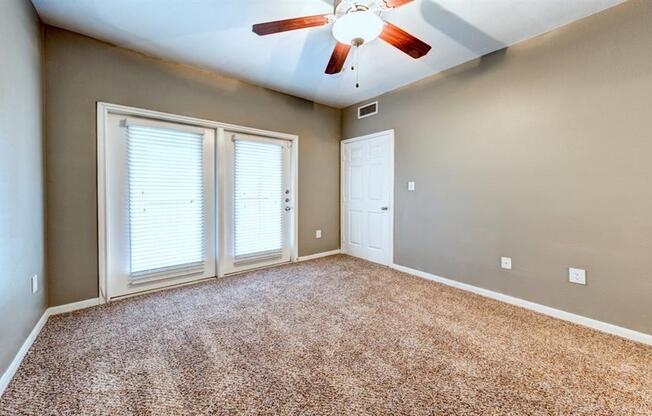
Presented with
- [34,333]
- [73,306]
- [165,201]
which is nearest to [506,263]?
[165,201]

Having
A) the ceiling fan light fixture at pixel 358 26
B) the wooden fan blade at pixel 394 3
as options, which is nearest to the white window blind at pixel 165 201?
the ceiling fan light fixture at pixel 358 26

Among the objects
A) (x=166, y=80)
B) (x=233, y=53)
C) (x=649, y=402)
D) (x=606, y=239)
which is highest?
(x=233, y=53)

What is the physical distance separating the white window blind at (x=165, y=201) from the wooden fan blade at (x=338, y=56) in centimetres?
178

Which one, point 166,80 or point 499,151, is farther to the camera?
point 166,80

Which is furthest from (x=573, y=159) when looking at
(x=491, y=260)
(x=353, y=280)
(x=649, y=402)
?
(x=353, y=280)

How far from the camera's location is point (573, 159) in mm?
2299

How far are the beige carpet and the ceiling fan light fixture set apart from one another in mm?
2079

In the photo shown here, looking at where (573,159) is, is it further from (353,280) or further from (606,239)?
(353,280)

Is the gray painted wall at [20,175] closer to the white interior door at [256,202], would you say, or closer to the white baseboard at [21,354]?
the white baseboard at [21,354]

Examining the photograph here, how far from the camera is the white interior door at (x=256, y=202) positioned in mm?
3443

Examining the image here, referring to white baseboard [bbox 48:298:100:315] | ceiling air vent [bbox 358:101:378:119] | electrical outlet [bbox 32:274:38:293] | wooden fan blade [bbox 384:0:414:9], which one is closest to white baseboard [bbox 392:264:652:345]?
ceiling air vent [bbox 358:101:378:119]

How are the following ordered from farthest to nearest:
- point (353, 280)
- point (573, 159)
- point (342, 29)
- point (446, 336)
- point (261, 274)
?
1. point (261, 274)
2. point (353, 280)
3. point (573, 159)
4. point (446, 336)
5. point (342, 29)

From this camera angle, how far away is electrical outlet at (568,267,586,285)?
7.45ft

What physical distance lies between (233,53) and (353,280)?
111 inches
